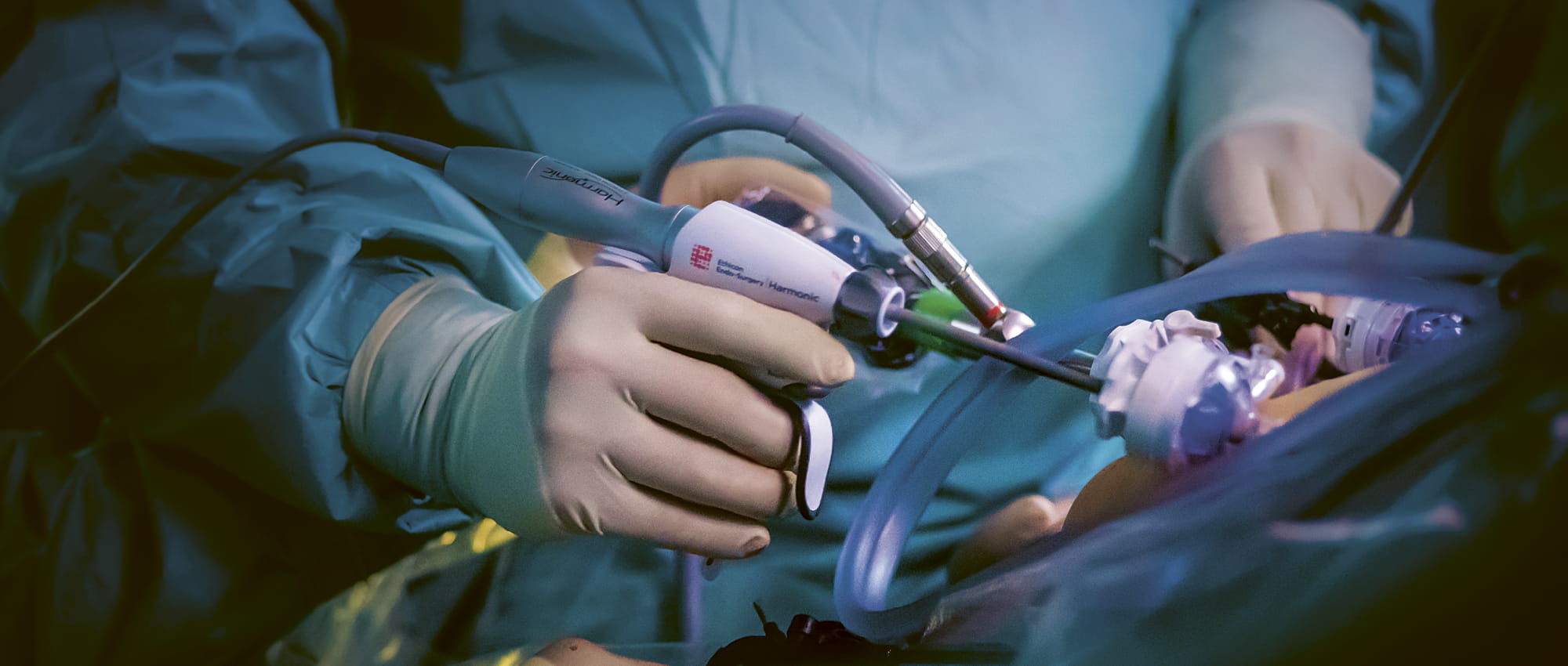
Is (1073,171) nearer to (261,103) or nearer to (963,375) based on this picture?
(963,375)

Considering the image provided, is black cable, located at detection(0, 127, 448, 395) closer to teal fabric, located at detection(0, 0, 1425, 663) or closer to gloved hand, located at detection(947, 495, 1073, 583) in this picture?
teal fabric, located at detection(0, 0, 1425, 663)

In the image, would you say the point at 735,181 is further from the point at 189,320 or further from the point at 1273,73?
the point at 1273,73

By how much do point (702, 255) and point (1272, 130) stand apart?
57cm

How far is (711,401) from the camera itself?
407 millimetres

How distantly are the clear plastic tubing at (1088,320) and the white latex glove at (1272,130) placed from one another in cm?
29

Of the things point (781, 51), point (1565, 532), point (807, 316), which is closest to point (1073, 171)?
point (781, 51)

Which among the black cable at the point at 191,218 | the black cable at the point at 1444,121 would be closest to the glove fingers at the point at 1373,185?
the black cable at the point at 1444,121

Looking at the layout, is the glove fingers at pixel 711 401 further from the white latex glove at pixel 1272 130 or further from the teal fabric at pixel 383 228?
the white latex glove at pixel 1272 130

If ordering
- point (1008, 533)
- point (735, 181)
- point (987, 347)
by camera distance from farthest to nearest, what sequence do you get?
point (735, 181)
point (1008, 533)
point (987, 347)

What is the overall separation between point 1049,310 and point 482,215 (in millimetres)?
460

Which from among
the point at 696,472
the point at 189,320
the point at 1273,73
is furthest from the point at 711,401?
the point at 1273,73

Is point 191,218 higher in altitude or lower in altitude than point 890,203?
lower

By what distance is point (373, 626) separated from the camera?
1.60 feet

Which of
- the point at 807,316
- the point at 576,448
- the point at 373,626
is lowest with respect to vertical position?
the point at 373,626
